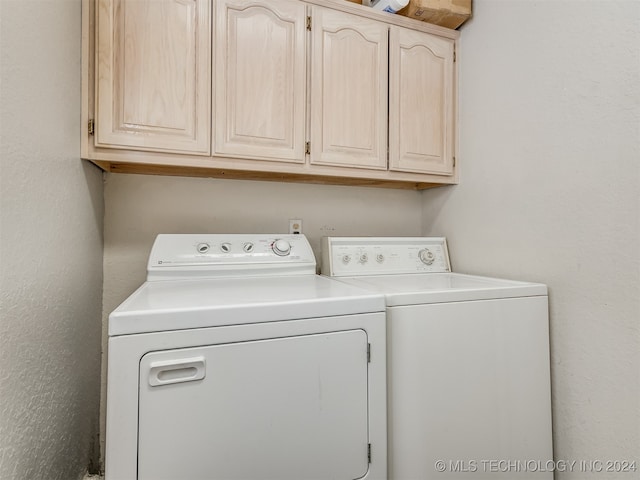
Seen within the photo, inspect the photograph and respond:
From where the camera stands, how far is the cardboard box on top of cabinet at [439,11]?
155cm

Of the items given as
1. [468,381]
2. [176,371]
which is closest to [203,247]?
[176,371]

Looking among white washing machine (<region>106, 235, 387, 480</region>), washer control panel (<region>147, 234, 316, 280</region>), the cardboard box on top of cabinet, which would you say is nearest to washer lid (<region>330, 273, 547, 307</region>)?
white washing machine (<region>106, 235, 387, 480</region>)

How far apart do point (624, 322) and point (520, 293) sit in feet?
0.95

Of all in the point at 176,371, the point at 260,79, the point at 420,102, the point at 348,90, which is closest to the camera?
the point at 176,371

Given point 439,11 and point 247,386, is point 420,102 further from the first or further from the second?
point 247,386

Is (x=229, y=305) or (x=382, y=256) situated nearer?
(x=229, y=305)

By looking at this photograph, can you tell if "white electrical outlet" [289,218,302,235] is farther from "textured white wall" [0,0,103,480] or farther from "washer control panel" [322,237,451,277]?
"textured white wall" [0,0,103,480]

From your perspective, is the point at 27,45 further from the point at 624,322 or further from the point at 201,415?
the point at 624,322

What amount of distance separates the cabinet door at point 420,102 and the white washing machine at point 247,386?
2.88 ft

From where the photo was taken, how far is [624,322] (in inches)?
42.3

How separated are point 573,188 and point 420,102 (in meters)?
0.77

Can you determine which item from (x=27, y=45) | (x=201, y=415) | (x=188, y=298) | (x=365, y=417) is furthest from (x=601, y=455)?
(x=27, y=45)

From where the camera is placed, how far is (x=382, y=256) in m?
1.71

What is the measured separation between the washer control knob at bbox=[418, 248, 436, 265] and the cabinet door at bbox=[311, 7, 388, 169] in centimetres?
49
